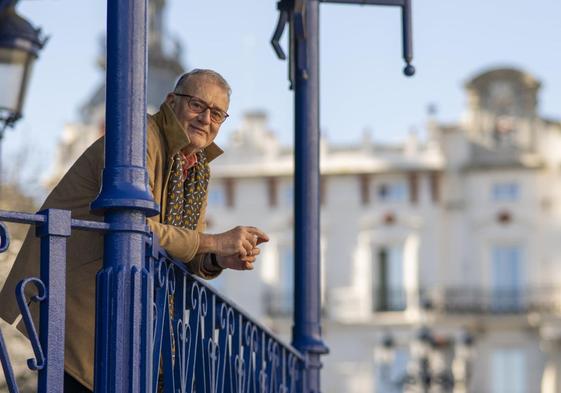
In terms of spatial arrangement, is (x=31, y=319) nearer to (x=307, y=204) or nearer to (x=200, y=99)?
(x=200, y=99)

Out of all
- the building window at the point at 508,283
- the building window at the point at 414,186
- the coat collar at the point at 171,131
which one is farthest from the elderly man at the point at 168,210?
the building window at the point at 414,186

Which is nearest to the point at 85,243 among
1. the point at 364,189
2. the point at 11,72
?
the point at 11,72

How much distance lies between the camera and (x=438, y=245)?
1620 inches

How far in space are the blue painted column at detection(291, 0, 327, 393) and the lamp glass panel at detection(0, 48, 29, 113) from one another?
1678mm

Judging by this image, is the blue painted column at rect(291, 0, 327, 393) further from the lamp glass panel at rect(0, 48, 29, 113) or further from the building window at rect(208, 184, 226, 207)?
the building window at rect(208, 184, 226, 207)

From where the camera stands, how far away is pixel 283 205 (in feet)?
138

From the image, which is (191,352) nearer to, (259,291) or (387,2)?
(387,2)

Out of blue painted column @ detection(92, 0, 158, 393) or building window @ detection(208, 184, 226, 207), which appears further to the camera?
building window @ detection(208, 184, 226, 207)

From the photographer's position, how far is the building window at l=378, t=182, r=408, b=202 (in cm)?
4131

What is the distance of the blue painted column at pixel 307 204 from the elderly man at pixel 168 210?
6.02ft

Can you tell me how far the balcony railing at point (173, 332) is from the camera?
3.38 m

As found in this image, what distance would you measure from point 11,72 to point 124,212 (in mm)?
4207

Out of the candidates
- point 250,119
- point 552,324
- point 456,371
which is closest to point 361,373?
point 456,371

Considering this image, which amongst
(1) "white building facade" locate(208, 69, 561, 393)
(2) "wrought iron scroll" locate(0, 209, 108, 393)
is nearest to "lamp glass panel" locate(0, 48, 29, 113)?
(2) "wrought iron scroll" locate(0, 209, 108, 393)
